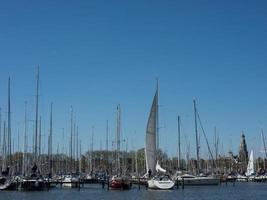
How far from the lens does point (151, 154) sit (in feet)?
269

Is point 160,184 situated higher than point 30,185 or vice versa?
point 30,185

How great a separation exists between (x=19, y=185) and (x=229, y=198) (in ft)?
106

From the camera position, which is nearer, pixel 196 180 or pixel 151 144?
pixel 151 144

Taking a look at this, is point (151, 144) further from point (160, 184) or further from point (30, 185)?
point (30, 185)

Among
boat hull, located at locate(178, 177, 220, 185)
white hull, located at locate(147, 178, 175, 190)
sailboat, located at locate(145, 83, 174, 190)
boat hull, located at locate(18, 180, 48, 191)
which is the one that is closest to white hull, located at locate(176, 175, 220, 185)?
boat hull, located at locate(178, 177, 220, 185)

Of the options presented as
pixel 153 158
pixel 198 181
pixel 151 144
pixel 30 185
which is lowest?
pixel 198 181

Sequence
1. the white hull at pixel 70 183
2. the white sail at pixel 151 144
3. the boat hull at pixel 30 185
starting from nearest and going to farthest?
the boat hull at pixel 30 185
the white sail at pixel 151 144
the white hull at pixel 70 183

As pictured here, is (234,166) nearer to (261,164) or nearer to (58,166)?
(261,164)

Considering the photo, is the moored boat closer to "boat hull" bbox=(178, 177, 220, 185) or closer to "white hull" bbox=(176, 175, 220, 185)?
"white hull" bbox=(176, 175, 220, 185)

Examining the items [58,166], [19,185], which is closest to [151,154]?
[19,185]

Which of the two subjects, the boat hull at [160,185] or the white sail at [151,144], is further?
the white sail at [151,144]

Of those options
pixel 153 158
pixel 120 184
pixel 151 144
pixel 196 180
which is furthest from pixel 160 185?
pixel 196 180

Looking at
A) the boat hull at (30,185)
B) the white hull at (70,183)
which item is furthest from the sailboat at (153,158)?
the white hull at (70,183)

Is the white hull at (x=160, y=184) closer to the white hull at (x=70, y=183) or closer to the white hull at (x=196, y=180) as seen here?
the white hull at (x=196, y=180)
